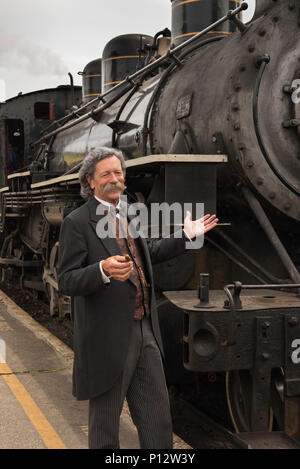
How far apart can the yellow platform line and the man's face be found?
151 cm

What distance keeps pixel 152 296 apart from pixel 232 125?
137 cm

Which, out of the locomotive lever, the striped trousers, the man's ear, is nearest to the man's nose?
the man's ear

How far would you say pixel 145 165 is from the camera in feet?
11.6

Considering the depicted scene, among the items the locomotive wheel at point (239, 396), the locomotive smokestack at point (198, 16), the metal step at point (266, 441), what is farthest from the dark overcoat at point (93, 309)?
the locomotive smokestack at point (198, 16)

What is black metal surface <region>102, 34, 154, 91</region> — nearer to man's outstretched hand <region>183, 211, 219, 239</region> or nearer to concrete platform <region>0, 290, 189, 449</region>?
concrete platform <region>0, 290, 189, 449</region>

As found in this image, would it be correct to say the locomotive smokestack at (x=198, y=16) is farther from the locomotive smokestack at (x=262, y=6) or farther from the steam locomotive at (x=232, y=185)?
the locomotive smokestack at (x=262, y=6)

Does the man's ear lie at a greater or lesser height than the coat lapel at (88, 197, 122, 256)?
greater

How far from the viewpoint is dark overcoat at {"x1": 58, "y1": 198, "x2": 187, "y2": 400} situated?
7.50 feet

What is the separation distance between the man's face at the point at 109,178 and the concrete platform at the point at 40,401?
4.96 ft

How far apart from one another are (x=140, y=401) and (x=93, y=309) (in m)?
0.45

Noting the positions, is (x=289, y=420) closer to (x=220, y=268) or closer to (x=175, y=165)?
(x=220, y=268)

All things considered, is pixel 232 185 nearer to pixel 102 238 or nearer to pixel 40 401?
pixel 102 238

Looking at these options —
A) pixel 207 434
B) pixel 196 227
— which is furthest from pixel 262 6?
pixel 207 434

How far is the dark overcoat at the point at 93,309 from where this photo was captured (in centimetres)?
229
